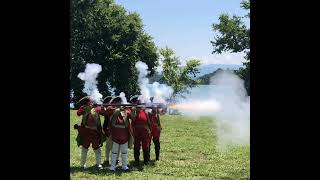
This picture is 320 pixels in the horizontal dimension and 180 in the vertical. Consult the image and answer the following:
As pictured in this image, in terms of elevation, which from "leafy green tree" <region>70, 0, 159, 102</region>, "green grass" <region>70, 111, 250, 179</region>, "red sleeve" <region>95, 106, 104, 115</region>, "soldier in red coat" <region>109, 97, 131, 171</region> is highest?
"leafy green tree" <region>70, 0, 159, 102</region>

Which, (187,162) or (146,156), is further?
(187,162)

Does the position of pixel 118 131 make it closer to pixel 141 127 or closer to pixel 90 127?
pixel 90 127

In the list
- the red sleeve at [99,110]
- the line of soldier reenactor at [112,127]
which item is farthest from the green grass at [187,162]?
the red sleeve at [99,110]

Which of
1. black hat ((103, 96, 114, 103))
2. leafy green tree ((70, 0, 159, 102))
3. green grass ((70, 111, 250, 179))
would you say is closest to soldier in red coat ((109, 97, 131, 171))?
green grass ((70, 111, 250, 179))

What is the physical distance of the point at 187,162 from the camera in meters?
12.7

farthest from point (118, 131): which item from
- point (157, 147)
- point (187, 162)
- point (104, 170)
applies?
point (187, 162)

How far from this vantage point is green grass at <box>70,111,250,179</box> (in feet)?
35.4

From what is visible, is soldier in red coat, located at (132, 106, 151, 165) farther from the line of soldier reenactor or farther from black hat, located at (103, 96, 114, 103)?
black hat, located at (103, 96, 114, 103)

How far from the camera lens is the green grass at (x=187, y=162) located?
10.8 m
